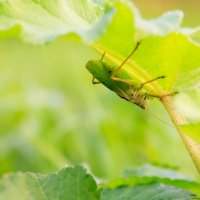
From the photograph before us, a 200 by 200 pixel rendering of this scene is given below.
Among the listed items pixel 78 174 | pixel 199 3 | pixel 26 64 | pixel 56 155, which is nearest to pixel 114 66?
pixel 78 174

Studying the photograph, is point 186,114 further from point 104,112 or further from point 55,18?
point 104,112

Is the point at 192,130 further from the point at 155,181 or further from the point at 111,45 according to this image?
the point at 155,181

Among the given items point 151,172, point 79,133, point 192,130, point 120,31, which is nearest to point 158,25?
point 120,31

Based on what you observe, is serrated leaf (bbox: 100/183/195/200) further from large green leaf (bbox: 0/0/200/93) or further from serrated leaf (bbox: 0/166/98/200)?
large green leaf (bbox: 0/0/200/93)

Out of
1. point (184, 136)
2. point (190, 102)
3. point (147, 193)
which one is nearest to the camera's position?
point (184, 136)

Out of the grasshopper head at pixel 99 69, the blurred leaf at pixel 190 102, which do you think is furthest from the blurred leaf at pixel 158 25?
the blurred leaf at pixel 190 102
